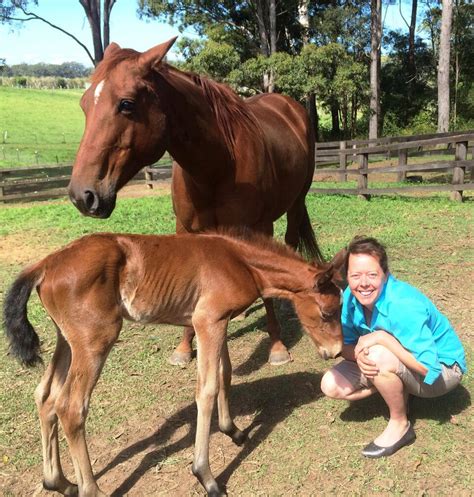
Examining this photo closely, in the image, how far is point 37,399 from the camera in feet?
8.39

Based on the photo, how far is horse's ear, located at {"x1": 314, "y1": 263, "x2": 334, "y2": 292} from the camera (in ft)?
8.45

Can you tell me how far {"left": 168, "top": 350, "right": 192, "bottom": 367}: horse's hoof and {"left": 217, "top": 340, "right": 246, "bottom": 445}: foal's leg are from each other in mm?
1113

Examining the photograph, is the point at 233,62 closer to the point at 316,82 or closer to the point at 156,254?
the point at 316,82

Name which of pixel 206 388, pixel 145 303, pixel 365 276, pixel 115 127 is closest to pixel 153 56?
pixel 115 127

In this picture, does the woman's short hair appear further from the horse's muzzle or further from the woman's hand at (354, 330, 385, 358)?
the horse's muzzle

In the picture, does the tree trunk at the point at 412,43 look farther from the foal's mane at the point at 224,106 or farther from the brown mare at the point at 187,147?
the foal's mane at the point at 224,106

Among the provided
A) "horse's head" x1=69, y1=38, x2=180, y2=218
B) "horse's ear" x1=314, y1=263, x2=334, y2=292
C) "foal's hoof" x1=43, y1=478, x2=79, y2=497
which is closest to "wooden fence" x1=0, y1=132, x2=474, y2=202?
"horse's ear" x1=314, y1=263, x2=334, y2=292

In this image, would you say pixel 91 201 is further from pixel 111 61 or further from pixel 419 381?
pixel 419 381

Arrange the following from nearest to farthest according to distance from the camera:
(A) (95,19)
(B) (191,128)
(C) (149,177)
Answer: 1. (B) (191,128)
2. (C) (149,177)
3. (A) (95,19)

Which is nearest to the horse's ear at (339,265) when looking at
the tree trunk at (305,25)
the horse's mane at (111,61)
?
the horse's mane at (111,61)

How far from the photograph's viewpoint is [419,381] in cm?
280

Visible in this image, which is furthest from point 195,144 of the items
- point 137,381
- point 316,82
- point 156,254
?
point 316,82

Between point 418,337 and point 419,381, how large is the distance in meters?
0.32

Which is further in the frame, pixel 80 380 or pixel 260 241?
pixel 260 241
